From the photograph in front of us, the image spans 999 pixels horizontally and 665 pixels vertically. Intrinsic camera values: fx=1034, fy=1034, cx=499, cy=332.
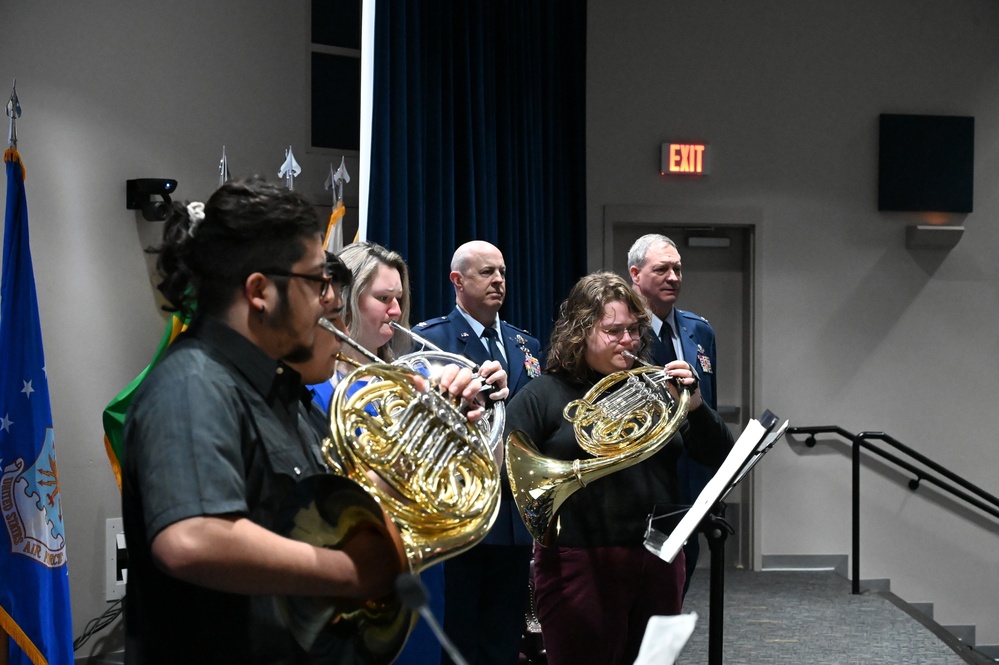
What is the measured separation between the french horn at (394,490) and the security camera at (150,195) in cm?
287

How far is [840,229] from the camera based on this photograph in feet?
19.8

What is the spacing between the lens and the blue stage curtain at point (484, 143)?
4.62 metres

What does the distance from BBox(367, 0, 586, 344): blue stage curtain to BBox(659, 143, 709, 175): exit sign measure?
561 mm

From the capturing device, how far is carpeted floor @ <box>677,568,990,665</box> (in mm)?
4211

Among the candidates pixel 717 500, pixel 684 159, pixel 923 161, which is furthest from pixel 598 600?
pixel 923 161

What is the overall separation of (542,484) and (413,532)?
1272 mm

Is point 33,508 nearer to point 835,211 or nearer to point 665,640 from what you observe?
point 665,640

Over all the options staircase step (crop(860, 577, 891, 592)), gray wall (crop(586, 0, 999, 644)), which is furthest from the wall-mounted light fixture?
staircase step (crop(860, 577, 891, 592))

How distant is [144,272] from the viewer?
439 centimetres

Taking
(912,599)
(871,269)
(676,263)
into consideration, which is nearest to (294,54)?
(676,263)

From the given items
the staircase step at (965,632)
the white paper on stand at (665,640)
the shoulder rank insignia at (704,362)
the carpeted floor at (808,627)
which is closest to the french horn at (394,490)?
the white paper on stand at (665,640)

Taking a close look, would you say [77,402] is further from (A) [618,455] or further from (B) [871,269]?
(B) [871,269]

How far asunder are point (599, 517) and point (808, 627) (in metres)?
2.43

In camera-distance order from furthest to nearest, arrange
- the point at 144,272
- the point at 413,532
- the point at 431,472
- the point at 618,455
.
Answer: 1. the point at 144,272
2. the point at 618,455
3. the point at 431,472
4. the point at 413,532
